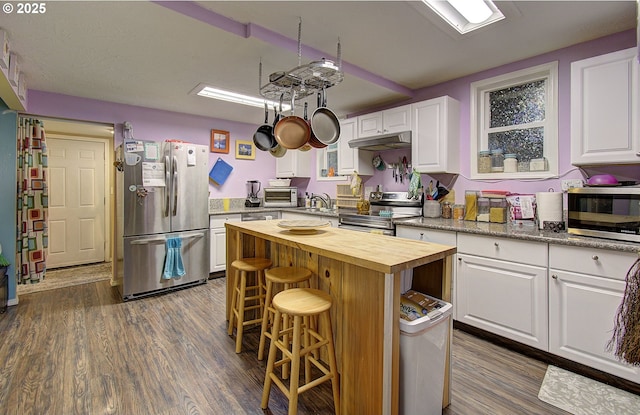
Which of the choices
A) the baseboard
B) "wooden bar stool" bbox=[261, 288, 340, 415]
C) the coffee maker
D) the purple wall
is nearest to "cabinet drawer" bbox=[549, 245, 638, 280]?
the baseboard

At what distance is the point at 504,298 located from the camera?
7.55 ft

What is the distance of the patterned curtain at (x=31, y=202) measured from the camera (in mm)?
3273

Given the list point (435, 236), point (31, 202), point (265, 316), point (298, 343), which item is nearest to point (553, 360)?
point (435, 236)

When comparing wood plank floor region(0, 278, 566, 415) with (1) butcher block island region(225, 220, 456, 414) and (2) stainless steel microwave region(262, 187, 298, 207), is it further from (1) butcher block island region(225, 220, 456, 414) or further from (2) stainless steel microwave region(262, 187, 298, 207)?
(2) stainless steel microwave region(262, 187, 298, 207)

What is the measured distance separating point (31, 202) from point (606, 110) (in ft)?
17.2

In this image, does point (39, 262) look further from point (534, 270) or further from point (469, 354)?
point (534, 270)

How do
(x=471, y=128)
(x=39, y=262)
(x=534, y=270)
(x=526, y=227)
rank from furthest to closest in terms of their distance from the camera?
1. (x=39, y=262)
2. (x=471, y=128)
3. (x=526, y=227)
4. (x=534, y=270)

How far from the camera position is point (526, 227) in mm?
2566

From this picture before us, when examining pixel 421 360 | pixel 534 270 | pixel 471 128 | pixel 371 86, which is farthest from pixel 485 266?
pixel 371 86

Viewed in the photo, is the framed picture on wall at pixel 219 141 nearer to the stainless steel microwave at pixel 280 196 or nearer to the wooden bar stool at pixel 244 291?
the stainless steel microwave at pixel 280 196

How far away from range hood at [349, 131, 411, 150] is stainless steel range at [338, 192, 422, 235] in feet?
1.86

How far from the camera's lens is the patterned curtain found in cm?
327

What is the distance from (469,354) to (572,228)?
114 cm

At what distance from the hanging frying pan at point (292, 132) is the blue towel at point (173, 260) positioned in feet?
7.03
